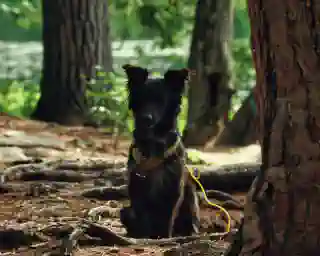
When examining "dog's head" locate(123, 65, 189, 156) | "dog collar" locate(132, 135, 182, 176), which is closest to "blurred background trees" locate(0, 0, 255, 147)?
"dog's head" locate(123, 65, 189, 156)

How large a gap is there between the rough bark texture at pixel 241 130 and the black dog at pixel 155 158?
17.8 ft

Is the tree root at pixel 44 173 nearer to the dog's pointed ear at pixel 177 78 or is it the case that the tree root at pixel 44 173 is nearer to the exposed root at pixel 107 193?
the exposed root at pixel 107 193

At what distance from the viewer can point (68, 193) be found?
6879 mm

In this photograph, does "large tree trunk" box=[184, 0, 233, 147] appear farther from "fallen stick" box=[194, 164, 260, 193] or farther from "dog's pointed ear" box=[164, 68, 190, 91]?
"dog's pointed ear" box=[164, 68, 190, 91]

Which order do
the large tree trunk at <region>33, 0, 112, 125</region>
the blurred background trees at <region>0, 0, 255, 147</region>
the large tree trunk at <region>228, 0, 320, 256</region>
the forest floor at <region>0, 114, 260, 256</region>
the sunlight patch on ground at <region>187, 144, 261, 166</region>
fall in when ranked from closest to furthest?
the large tree trunk at <region>228, 0, 320, 256</region>, the forest floor at <region>0, 114, 260, 256</region>, the sunlight patch on ground at <region>187, 144, 261, 166</region>, the blurred background trees at <region>0, 0, 255, 147</region>, the large tree trunk at <region>33, 0, 112, 125</region>

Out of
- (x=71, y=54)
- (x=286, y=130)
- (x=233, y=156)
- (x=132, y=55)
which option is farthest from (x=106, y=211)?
(x=132, y=55)

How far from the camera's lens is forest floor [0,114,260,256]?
468cm

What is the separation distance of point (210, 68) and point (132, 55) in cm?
973

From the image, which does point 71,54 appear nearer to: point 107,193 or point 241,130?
point 241,130

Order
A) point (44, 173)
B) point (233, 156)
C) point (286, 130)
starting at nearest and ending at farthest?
point (286, 130) < point (44, 173) < point (233, 156)

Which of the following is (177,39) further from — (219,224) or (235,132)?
(219,224)

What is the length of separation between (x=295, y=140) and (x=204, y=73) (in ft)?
24.0

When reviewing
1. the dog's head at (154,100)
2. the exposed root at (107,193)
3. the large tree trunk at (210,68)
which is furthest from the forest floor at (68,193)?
the dog's head at (154,100)

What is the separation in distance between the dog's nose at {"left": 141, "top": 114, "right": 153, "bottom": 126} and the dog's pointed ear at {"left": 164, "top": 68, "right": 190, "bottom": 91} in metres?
0.33
